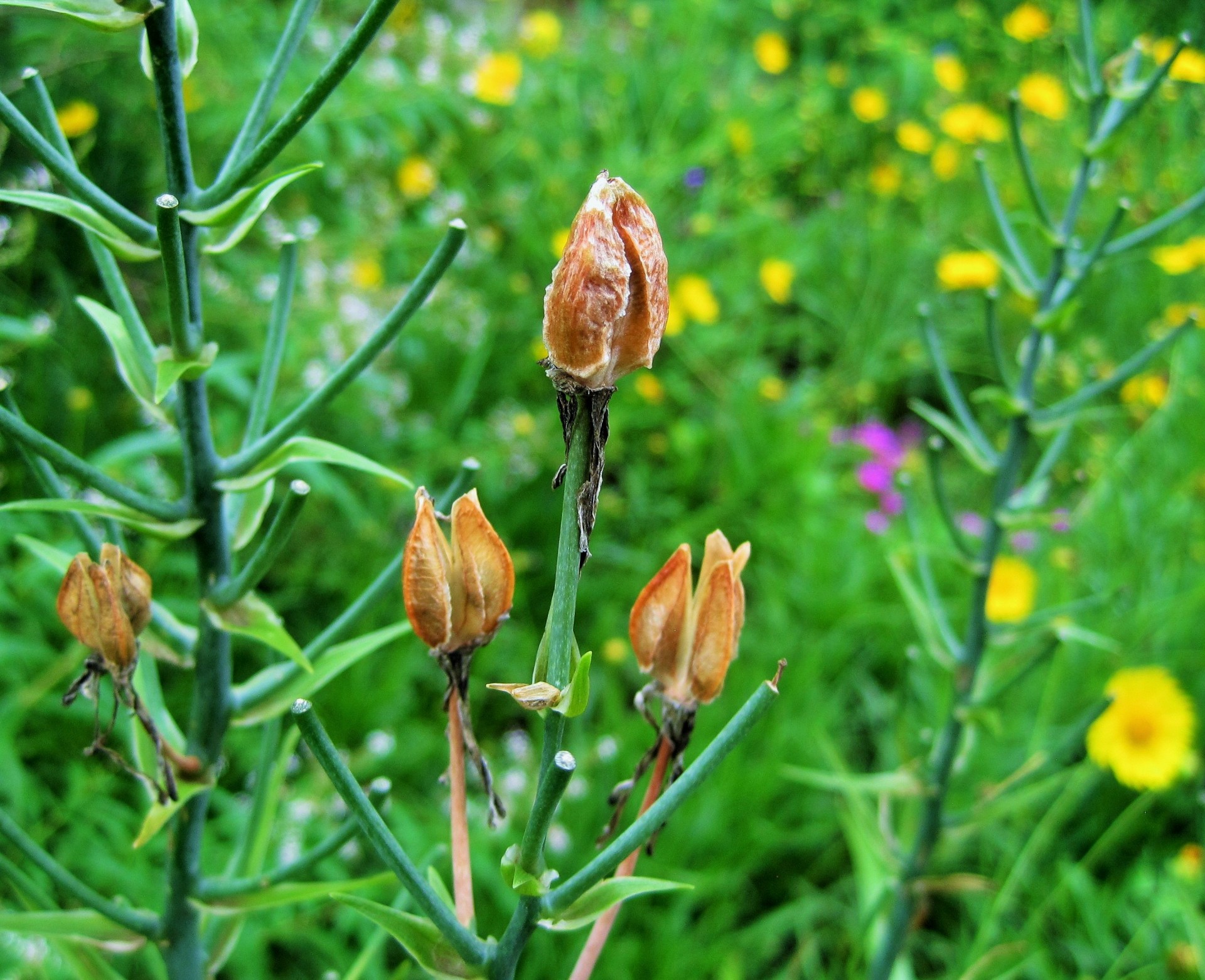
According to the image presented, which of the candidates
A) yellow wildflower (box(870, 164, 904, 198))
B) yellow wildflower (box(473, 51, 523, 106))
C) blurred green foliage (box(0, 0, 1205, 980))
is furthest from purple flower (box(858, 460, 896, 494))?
yellow wildflower (box(473, 51, 523, 106))

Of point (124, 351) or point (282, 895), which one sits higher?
point (124, 351)

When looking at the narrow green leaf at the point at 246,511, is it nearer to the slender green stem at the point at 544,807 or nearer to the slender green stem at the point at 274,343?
the slender green stem at the point at 274,343

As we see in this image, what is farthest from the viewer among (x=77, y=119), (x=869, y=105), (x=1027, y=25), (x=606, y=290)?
(x=1027, y=25)

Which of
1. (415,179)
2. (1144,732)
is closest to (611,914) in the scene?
(1144,732)

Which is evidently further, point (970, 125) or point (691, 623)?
point (970, 125)

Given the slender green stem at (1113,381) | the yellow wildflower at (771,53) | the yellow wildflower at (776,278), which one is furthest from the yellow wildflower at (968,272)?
the slender green stem at (1113,381)

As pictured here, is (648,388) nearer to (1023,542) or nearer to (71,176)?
(1023,542)

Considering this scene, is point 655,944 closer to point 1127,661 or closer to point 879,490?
point 1127,661

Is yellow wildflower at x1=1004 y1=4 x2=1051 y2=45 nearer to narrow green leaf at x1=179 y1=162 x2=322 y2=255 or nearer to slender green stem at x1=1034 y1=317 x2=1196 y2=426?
slender green stem at x1=1034 y1=317 x2=1196 y2=426
